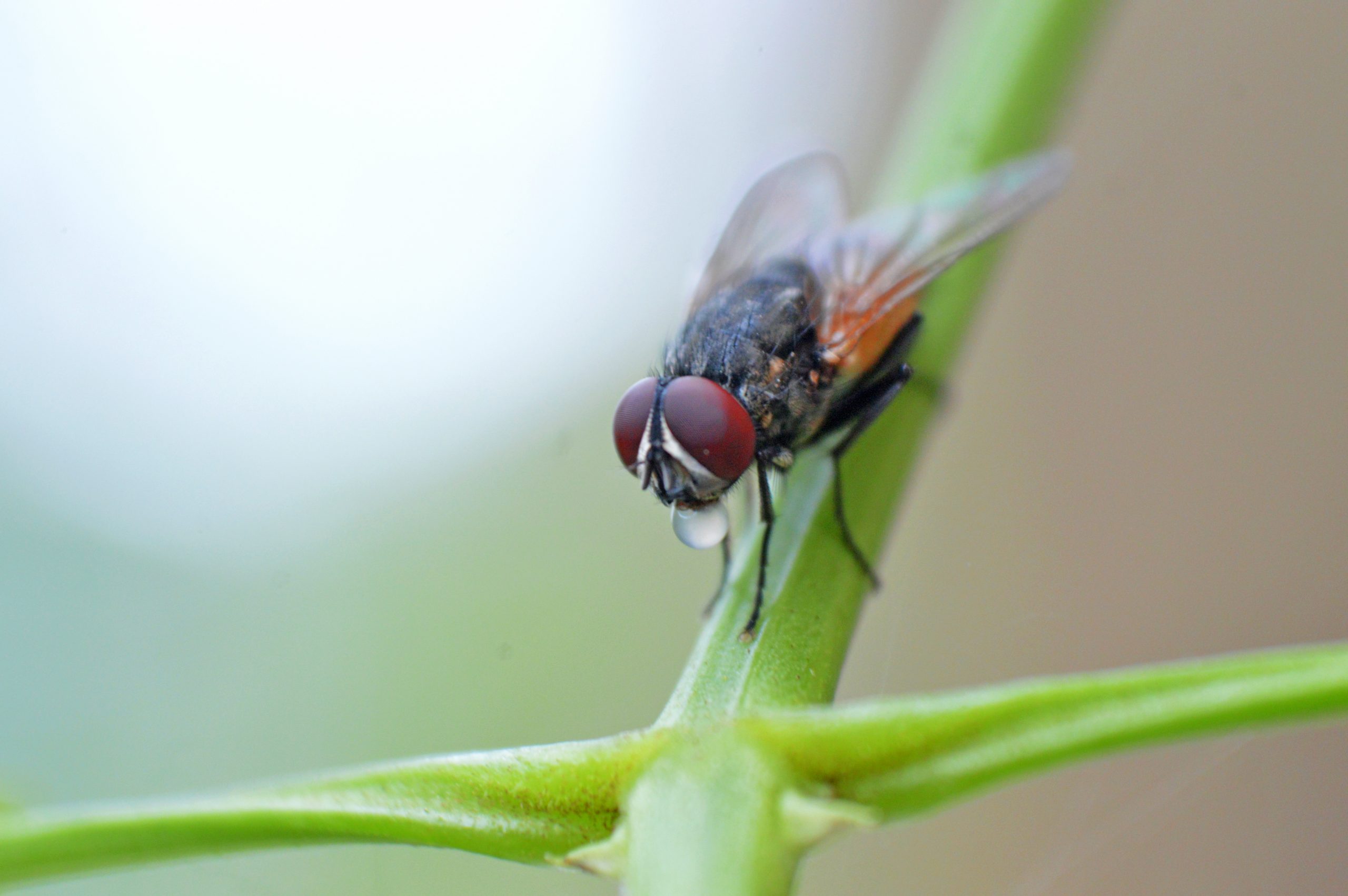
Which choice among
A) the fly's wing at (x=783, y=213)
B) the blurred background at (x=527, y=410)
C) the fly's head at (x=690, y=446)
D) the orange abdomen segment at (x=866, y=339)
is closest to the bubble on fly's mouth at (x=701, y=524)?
the fly's head at (x=690, y=446)

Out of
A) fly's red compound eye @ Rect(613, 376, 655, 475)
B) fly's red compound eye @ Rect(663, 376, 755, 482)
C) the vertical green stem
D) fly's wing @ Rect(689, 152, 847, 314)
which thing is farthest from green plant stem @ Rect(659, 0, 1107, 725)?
fly's wing @ Rect(689, 152, 847, 314)

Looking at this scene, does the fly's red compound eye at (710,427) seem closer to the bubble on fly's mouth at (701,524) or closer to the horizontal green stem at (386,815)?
the bubble on fly's mouth at (701,524)

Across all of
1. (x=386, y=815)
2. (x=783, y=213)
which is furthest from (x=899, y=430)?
(x=783, y=213)

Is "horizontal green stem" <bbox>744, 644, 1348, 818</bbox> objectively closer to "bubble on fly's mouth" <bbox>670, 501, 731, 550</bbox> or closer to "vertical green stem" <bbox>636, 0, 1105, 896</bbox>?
"vertical green stem" <bbox>636, 0, 1105, 896</bbox>

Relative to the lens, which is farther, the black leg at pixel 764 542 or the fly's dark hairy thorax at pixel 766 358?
the fly's dark hairy thorax at pixel 766 358

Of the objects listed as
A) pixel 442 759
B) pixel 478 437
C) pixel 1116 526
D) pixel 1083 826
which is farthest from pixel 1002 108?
pixel 478 437

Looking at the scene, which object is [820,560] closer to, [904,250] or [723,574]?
[723,574]

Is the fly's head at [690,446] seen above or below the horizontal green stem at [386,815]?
above
